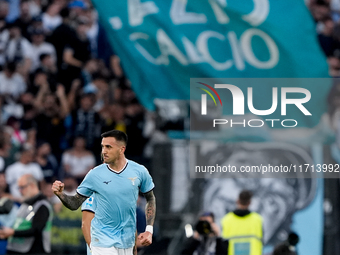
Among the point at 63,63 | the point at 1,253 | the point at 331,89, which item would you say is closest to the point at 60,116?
the point at 63,63

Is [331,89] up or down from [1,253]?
up

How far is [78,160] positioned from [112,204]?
18.7 feet

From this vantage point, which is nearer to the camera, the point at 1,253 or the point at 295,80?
the point at 1,253

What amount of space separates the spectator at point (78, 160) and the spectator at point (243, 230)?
11.7 ft

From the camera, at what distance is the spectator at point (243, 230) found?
9.01 m

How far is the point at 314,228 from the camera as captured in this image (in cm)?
1053

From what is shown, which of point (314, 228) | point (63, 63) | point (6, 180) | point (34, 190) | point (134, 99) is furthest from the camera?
point (63, 63)

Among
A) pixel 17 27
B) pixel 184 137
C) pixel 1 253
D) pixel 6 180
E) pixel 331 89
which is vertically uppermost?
pixel 17 27

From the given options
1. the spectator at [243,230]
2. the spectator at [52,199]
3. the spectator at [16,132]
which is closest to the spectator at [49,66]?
the spectator at [16,132]

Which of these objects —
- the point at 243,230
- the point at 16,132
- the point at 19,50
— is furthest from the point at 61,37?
the point at 243,230

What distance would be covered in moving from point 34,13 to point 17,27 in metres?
0.51

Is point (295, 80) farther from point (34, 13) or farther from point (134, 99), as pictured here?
point (34, 13)

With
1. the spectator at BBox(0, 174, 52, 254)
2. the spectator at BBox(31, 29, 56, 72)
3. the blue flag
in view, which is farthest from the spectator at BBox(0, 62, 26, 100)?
the spectator at BBox(0, 174, 52, 254)

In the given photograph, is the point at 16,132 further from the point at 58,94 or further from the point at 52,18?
the point at 52,18
